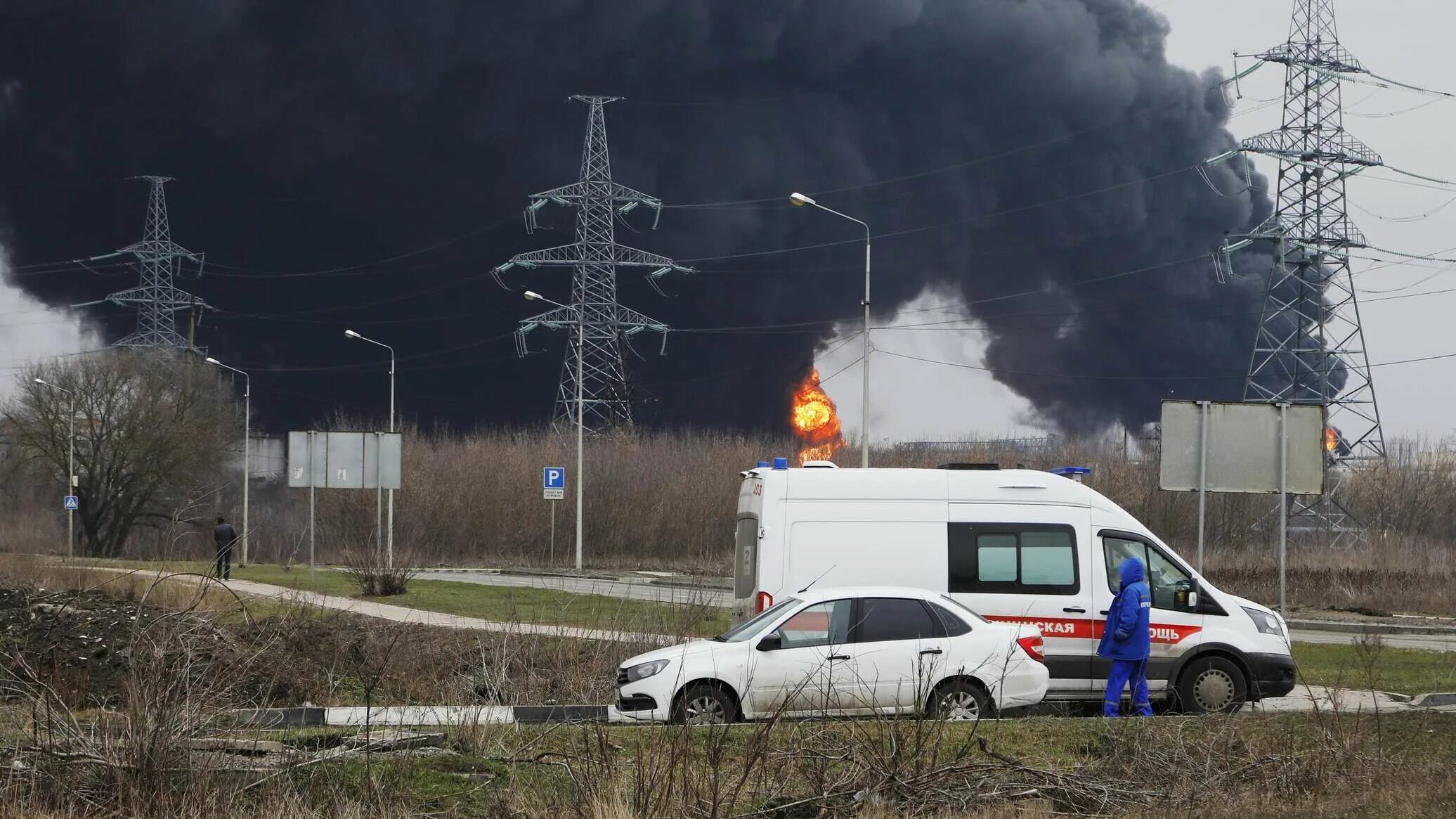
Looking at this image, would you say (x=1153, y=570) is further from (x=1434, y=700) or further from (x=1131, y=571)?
(x=1434, y=700)

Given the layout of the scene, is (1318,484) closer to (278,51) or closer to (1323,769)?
(1323,769)

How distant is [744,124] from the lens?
305 ft

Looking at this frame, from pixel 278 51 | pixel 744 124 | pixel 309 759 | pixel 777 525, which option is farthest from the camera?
pixel 744 124

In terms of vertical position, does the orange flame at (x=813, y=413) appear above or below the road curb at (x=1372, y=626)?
above

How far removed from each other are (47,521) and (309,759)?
5968cm

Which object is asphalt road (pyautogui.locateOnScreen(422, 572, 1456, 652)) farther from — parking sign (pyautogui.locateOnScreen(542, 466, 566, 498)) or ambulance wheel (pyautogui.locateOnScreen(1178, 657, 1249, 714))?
parking sign (pyautogui.locateOnScreen(542, 466, 566, 498))

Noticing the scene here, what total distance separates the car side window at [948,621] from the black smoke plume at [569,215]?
74280 mm

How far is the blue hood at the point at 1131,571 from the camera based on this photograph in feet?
46.8

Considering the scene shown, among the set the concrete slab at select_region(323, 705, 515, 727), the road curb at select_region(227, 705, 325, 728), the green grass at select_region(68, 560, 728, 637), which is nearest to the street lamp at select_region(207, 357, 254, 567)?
the green grass at select_region(68, 560, 728, 637)

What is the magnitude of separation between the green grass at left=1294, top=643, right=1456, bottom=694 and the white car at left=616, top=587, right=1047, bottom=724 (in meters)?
4.58

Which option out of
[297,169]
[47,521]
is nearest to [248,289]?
[297,169]

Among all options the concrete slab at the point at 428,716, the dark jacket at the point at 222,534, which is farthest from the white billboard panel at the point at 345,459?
the concrete slab at the point at 428,716

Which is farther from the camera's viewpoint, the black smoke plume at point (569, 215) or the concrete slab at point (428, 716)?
the black smoke plume at point (569, 215)

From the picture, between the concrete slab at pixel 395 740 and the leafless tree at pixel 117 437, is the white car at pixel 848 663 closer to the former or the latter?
the concrete slab at pixel 395 740
